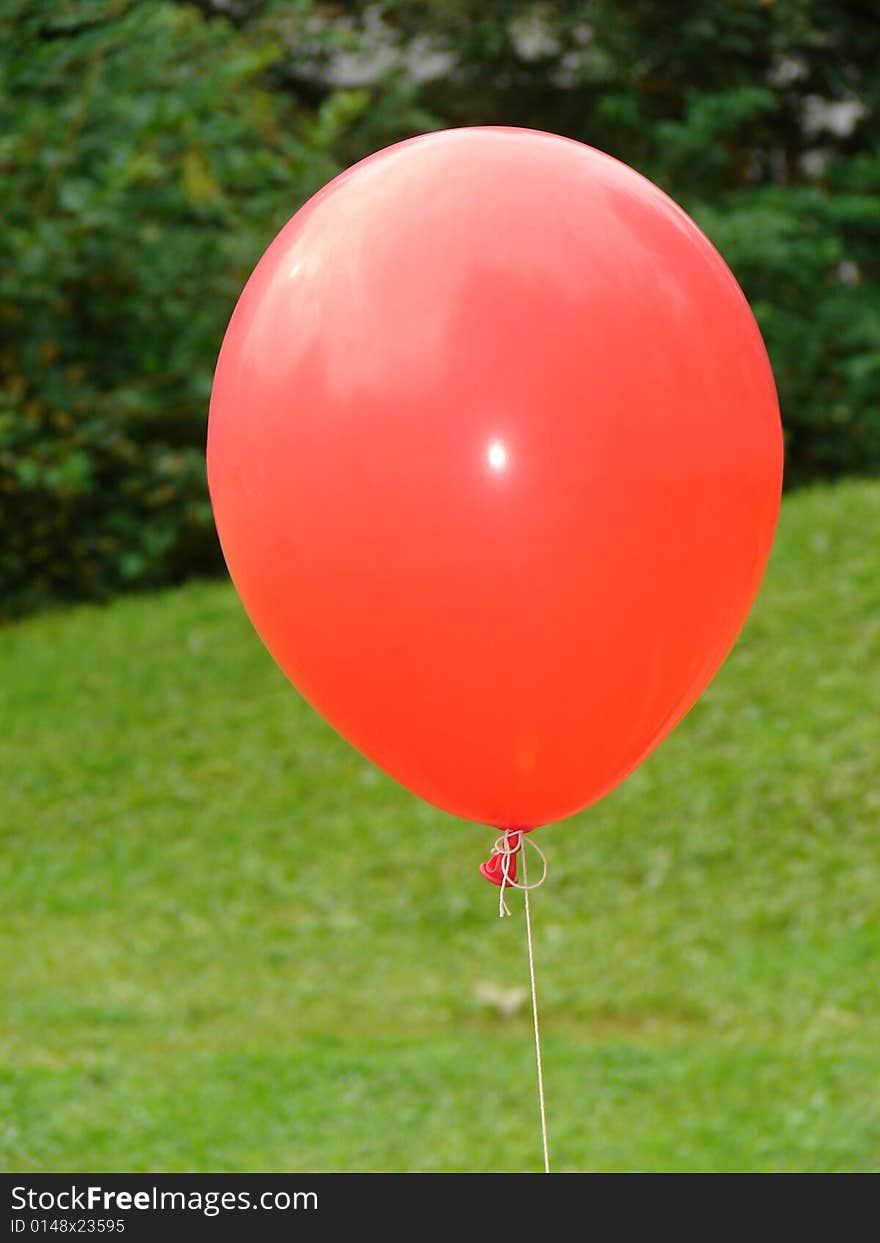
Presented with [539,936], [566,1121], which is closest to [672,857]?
[539,936]

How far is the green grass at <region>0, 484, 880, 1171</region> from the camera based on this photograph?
3.77 metres

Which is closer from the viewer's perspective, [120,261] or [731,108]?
[120,261]

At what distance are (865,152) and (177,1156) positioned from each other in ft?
27.9

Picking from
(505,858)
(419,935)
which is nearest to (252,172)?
(419,935)

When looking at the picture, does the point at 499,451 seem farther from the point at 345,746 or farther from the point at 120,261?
the point at 120,261

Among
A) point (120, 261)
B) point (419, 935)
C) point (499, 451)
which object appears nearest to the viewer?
point (499, 451)

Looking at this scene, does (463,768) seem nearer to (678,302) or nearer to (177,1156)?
(678,302)

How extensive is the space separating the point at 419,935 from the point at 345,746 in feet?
4.24

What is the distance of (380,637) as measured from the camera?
5.98 ft

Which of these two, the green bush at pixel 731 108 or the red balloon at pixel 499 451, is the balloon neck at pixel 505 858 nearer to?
the red balloon at pixel 499 451

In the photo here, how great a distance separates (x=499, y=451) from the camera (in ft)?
5.68

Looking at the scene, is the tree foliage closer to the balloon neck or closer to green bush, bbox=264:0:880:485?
green bush, bbox=264:0:880:485

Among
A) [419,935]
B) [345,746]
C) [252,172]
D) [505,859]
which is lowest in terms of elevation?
[345,746]

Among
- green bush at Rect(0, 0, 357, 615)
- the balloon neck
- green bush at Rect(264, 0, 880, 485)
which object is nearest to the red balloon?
the balloon neck
